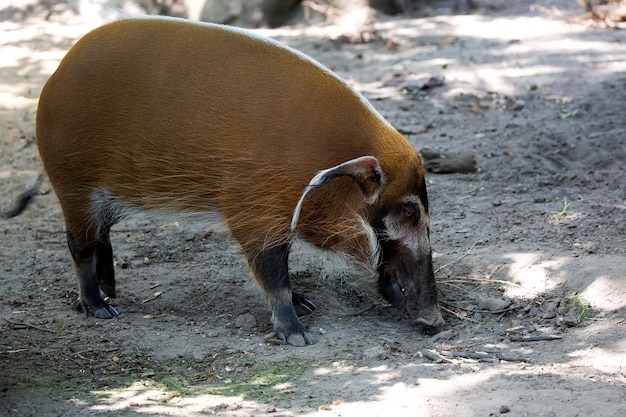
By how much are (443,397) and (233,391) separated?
3.53 ft

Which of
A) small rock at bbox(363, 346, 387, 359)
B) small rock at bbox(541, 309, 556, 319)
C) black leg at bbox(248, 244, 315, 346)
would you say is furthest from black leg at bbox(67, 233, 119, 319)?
small rock at bbox(541, 309, 556, 319)

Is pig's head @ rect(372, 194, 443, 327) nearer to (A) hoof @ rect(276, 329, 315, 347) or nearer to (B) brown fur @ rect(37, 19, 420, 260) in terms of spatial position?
(B) brown fur @ rect(37, 19, 420, 260)

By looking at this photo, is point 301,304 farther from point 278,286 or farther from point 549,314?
point 549,314

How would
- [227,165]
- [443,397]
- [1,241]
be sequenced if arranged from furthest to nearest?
[1,241]
[227,165]
[443,397]

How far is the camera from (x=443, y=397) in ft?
13.0

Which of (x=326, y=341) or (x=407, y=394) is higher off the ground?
(x=407, y=394)

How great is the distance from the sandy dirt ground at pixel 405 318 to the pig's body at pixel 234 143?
0.37 m

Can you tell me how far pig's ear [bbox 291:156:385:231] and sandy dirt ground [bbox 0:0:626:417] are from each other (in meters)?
0.58

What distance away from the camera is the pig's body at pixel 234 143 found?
4992 millimetres

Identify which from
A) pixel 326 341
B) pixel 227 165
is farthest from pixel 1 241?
pixel 326 341

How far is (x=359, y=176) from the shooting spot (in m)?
4.88

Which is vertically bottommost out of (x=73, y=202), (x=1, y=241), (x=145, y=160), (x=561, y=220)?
(x=1, y=241)

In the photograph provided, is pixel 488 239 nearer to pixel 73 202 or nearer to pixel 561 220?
pixel 561 220

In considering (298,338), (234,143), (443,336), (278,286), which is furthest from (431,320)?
(234,143)
